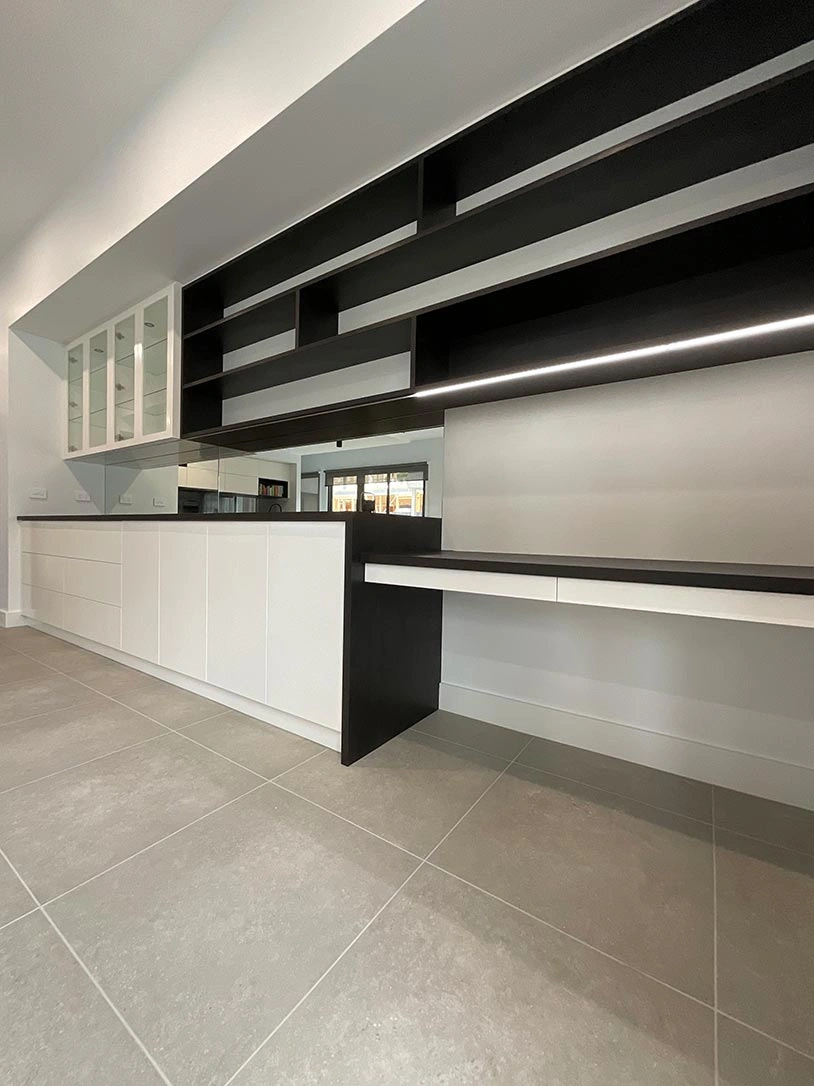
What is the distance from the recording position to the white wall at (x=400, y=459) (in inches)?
79.5

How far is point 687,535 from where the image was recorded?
149 centimetres

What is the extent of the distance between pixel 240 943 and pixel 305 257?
260 centimetres

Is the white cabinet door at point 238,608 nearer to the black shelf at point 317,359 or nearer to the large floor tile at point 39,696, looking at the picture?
the large floor tile at point 39,696

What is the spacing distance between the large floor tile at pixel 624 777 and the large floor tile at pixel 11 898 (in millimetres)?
1364

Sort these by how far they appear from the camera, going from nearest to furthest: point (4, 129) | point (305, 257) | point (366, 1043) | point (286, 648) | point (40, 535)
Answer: point (366, 1043)
point (286, 648)
point (305, 257)
point (4, 129)
point (40, 535)

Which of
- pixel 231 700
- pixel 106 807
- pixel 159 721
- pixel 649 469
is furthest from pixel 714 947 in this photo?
pixel 159 721

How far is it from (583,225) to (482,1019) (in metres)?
2.14

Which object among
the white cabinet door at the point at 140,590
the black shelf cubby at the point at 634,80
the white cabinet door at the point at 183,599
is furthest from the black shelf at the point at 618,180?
the white cabinet door at the point at 140,590

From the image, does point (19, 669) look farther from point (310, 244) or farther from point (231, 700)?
point (310, 244)

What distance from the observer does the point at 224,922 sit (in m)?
0.93

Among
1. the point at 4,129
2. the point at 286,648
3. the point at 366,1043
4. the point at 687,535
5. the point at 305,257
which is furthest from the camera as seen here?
the point at 4,129

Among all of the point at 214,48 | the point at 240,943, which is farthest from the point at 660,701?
the point at 214,48

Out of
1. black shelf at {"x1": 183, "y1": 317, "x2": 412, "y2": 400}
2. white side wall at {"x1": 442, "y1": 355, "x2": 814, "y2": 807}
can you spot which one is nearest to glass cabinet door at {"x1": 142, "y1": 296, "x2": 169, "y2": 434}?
black shelf at {"x1": 183, "y1": 317, "x2": 412, "y2": 400}

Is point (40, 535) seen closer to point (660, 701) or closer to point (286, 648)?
point (286, 648)
